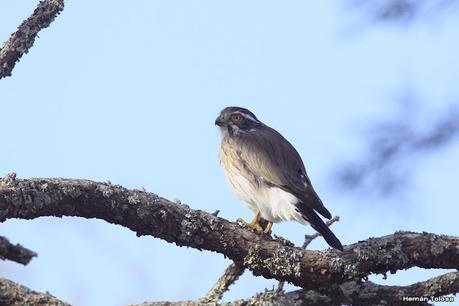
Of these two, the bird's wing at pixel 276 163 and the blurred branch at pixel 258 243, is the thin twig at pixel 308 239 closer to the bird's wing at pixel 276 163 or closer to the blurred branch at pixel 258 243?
the blurred branch at pixel 258 243

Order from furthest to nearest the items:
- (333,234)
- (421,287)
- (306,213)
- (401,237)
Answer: (306,213) < (333,234) < (401,237) < (421,287)

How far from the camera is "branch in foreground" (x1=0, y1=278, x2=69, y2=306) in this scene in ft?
10.7

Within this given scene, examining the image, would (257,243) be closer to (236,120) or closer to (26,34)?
(26,34)

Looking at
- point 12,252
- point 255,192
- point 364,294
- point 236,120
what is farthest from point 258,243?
point 236,120

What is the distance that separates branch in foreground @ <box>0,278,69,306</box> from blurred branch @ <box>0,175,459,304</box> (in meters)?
0.95

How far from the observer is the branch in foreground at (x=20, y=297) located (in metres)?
3.27

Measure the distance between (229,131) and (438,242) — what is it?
347 cm

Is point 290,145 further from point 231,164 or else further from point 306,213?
point 306,213

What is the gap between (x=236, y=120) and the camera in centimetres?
802

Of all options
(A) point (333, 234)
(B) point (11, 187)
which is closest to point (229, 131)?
(A) point (333, 234)

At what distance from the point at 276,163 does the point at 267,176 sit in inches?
7.7

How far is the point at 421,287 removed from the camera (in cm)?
437

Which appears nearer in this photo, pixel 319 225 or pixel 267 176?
pixel 319 225

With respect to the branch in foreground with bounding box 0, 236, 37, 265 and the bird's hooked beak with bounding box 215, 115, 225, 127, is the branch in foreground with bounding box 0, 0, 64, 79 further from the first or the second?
the bird's hooked beak with bounding box 215, 115, 225, 127
